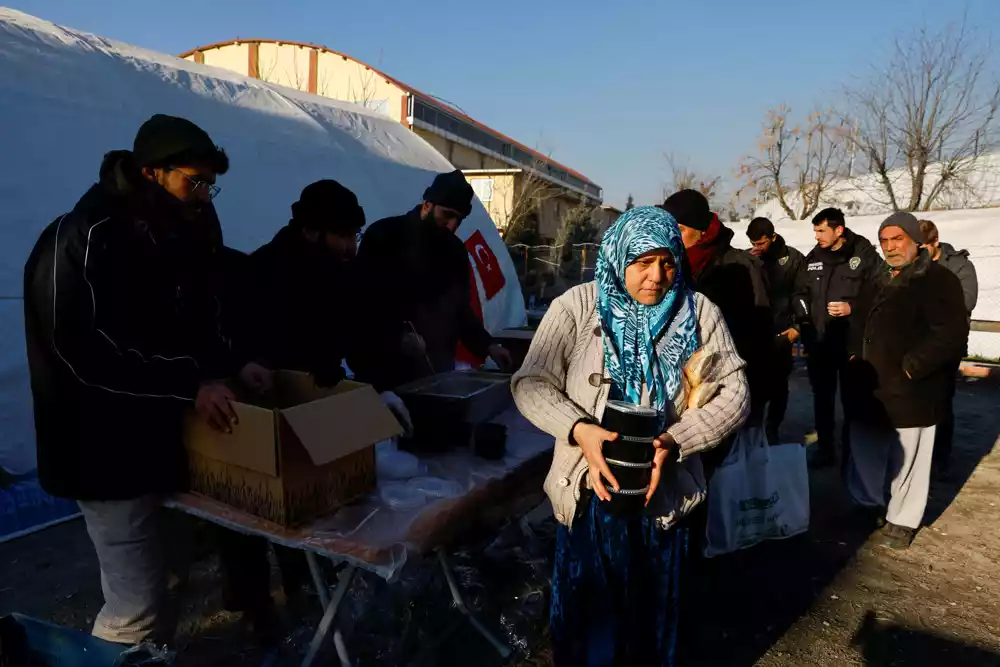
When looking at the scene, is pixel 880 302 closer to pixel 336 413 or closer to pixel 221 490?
pixel 336 413

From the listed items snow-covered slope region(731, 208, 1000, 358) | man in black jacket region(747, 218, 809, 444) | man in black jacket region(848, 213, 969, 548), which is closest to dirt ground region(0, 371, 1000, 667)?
man in black jacket region(848, 213, 969, 548)

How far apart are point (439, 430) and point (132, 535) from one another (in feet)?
3.30

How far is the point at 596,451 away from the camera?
171 cm

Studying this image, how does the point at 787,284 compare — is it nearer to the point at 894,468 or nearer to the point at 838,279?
the point at 838,279

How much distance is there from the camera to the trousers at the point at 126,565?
1805mm

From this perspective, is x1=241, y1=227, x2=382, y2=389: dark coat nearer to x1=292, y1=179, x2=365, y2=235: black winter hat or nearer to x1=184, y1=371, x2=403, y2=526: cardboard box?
x1=292, y1=179, x2=365, y2=235: black winter hat

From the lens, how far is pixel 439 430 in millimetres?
2330

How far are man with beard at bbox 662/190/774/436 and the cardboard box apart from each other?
5.56 feet

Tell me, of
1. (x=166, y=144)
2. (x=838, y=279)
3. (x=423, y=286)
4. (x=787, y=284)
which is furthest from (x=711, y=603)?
(x=787, y=284)

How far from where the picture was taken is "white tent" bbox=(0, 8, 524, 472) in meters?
3.82

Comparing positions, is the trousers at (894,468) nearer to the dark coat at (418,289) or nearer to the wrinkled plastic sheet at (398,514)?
the dark coat at (418,289)

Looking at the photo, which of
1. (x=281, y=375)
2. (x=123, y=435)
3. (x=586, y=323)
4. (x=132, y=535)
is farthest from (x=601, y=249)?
(x=132, y=535)

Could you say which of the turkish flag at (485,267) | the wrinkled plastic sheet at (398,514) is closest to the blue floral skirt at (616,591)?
the wrinkled plastic sheet at (398,514)

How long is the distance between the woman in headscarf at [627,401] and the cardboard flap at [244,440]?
71 centimetres
